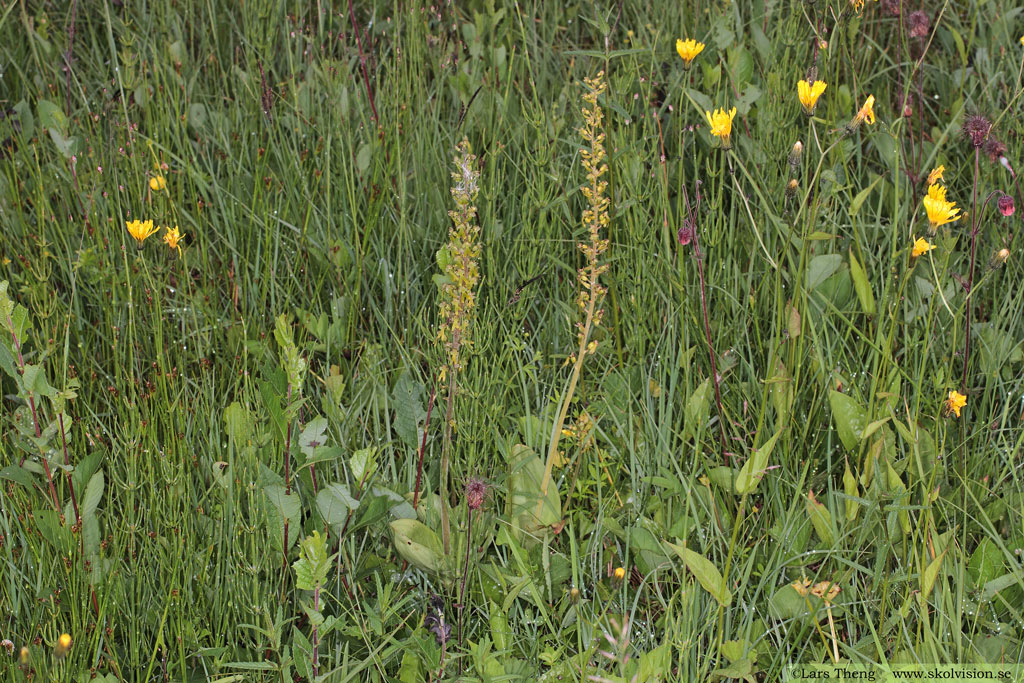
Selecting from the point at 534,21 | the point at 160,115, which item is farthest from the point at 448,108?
the point at 160,115

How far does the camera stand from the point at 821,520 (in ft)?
4.93

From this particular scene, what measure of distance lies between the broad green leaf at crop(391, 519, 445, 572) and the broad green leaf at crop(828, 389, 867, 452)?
782 mm

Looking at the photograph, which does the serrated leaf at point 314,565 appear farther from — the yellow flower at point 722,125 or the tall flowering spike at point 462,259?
the yellow flower at point 722,125

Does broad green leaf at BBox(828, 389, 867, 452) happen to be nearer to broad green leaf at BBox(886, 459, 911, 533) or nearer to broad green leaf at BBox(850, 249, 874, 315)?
broad green leaf at BBox(886, 459, 911, 533)

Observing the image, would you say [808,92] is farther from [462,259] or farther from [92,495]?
[92,495]

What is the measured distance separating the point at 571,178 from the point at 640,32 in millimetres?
665

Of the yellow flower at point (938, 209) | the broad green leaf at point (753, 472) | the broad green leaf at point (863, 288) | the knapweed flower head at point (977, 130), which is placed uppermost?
the knapweed flower head at point (977, 130)

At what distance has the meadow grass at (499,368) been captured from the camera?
1.39 metres

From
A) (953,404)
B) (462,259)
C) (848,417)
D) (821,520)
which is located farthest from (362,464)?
(953,404)

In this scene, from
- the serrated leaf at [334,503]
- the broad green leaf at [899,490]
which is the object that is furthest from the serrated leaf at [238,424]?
the broad green leaf at [899,490]

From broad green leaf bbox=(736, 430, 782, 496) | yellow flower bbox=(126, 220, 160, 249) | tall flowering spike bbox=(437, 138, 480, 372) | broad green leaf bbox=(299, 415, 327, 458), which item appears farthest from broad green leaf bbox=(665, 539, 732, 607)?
Result: yellow flower bbox=(126, 220, 160, 249)

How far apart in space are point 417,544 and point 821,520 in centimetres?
70

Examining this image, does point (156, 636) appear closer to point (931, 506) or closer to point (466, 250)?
point (466, 250)

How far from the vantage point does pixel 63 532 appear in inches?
54.9
